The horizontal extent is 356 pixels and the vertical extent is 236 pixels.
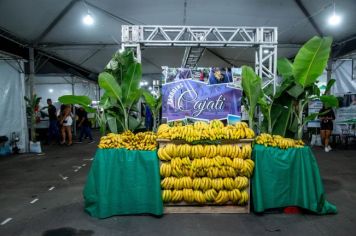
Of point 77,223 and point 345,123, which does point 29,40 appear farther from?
point 345,123

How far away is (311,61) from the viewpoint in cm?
437

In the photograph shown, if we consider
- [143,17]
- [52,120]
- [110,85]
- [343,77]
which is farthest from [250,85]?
[52,120]

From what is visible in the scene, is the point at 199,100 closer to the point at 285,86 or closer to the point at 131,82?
the point at 131,82

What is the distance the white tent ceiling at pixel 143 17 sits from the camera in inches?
357

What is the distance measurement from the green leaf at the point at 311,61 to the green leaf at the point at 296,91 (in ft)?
0.35

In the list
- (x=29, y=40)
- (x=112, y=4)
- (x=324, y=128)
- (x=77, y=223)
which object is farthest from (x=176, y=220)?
(x=29, y=40)

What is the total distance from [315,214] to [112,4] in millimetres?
8207

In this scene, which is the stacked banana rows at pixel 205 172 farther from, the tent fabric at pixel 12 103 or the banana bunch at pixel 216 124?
the tent fabric at pixel 12 103

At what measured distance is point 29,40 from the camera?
11.0 m

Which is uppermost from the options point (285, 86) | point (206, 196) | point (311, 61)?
point (311, 61)

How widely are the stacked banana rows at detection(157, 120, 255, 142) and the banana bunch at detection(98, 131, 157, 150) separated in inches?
7.5

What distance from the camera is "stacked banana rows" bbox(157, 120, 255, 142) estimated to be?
168 inches

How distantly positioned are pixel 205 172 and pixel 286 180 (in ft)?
3.96

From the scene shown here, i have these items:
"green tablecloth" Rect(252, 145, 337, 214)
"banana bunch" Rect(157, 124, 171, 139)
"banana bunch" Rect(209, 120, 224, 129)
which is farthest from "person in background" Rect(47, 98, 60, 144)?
"green tablecloth" Rect(252, 145, 337, 214)
